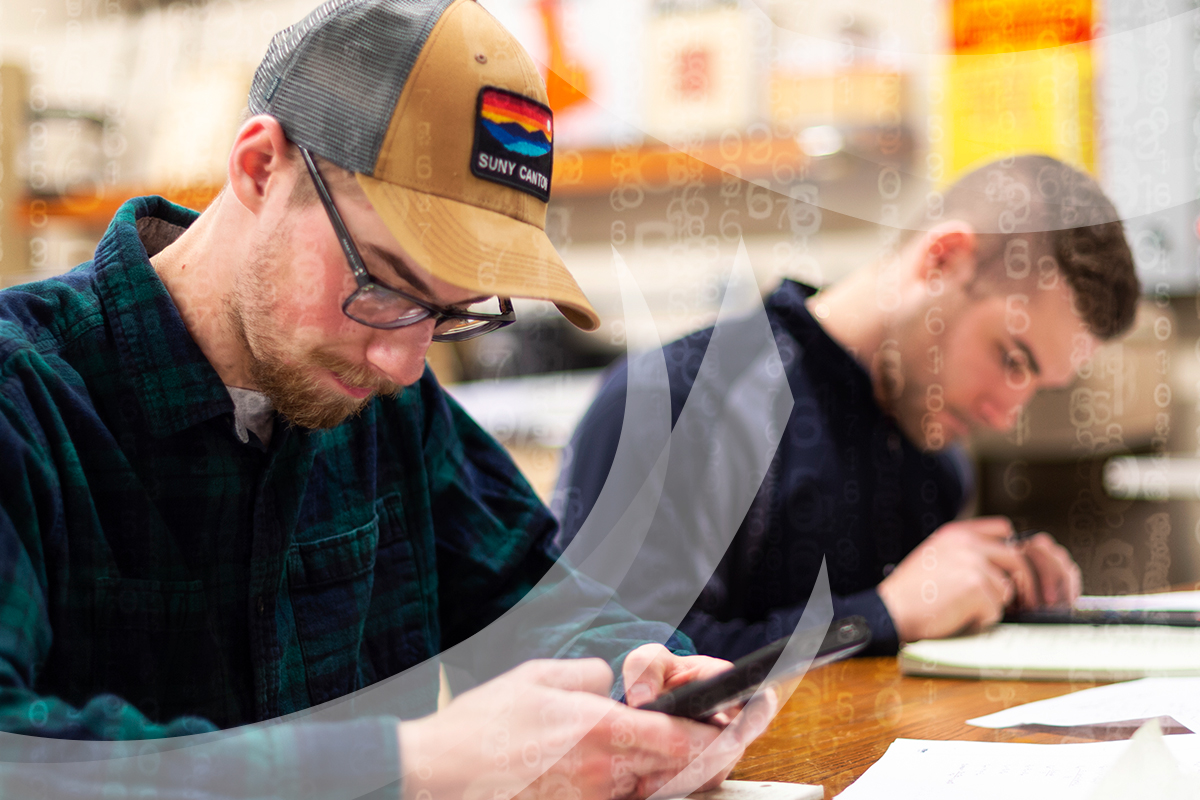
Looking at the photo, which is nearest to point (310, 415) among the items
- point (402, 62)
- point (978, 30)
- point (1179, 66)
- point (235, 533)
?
point (235, 533)

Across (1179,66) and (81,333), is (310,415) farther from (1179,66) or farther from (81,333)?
(1179,66)

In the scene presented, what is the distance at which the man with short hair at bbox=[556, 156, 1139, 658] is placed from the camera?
1030mm

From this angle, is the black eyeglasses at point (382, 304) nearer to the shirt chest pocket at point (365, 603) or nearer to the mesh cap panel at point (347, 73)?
the mesh cap panel at point (347, 73)

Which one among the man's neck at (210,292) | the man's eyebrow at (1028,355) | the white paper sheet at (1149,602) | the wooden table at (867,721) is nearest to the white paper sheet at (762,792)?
the wooden table at (867,721)

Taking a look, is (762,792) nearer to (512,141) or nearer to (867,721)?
(867,721)

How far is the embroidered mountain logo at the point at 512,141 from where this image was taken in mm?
566

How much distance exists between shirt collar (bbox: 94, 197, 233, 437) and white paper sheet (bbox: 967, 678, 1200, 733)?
1.98ft

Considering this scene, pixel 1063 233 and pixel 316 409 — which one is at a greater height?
pixel 1063 233

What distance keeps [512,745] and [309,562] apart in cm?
29

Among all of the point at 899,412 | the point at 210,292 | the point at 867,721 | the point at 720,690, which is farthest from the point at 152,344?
the point at 899,412

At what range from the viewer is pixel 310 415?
0.64 meters

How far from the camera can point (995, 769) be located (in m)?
0.59

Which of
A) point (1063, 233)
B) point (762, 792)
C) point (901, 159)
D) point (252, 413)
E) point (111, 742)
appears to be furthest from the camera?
point (901, 159)

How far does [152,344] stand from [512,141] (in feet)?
0.86
